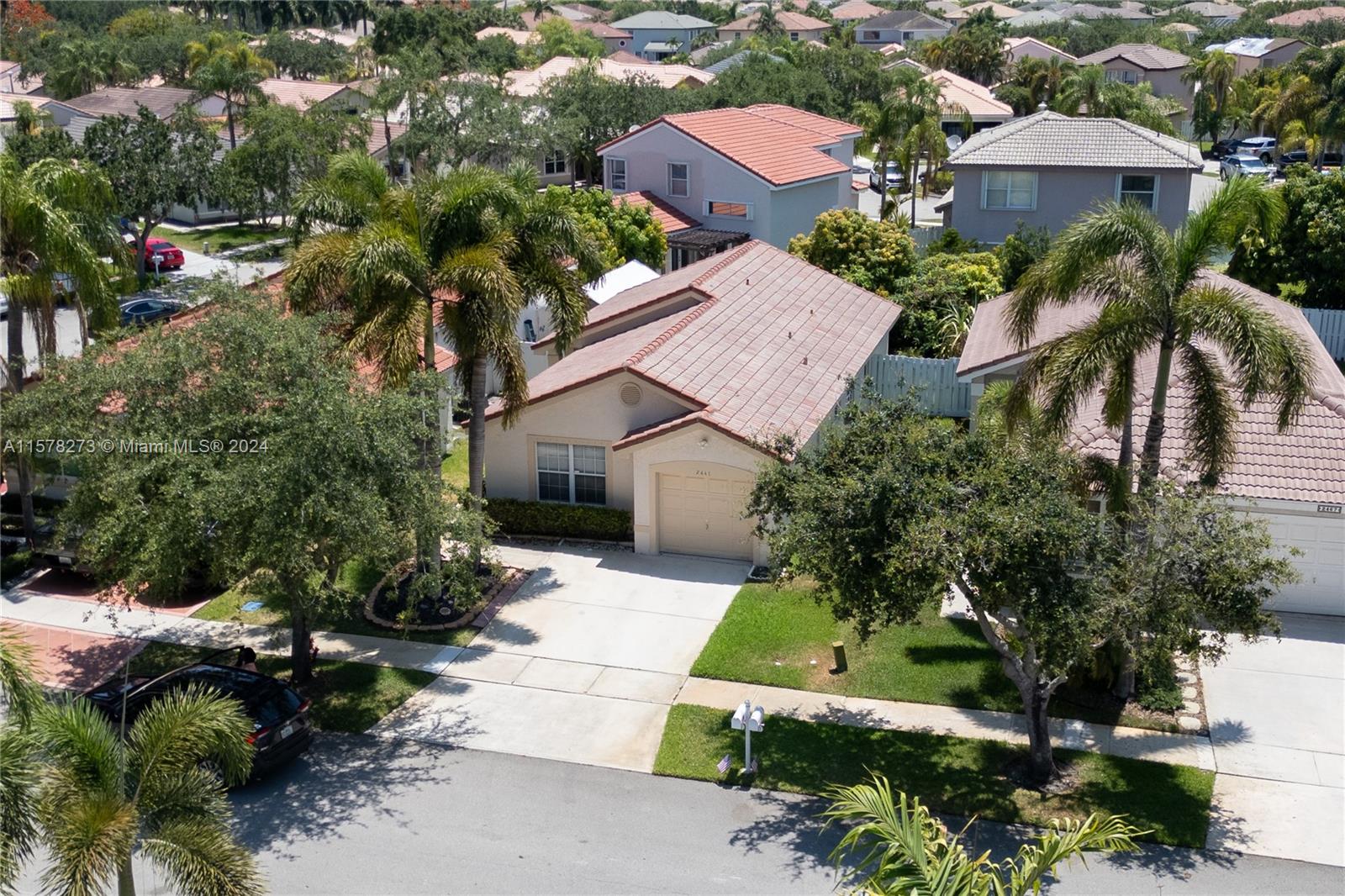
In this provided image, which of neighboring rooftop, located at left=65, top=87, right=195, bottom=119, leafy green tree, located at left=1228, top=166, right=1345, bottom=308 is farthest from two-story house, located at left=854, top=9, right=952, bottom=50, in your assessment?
leafy green tree, located at left=1228, top=166, right=1345, bottom=308

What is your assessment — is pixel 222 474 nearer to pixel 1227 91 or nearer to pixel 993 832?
pixel 993 832

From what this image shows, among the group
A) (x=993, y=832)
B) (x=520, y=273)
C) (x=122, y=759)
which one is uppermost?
(x=520, y=273)

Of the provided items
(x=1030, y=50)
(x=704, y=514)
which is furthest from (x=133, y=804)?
(x=1030, y=50)

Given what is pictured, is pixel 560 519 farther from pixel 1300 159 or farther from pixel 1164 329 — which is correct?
pixel 1300 159

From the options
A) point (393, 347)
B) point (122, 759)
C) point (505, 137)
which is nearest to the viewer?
point (122, 759)

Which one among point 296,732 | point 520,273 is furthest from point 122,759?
point 520,273

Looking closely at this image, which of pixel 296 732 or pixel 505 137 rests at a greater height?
pixel 505 137

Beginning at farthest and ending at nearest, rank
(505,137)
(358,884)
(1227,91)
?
(1227,91) < (505,137) < (358,884)
